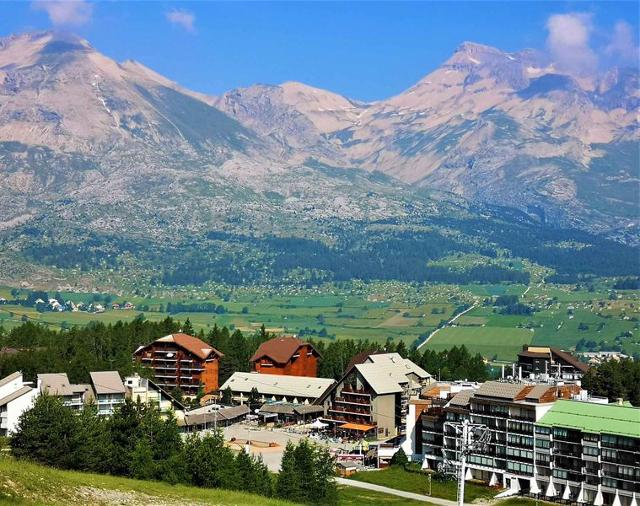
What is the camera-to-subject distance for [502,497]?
86250 millimetres

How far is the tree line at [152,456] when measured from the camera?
67125mm

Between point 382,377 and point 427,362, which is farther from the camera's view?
point 427,362

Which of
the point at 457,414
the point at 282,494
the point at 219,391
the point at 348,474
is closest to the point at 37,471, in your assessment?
the point at 282,494

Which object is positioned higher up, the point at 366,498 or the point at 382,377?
the point at 382,377

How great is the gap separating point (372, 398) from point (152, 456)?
48.0 meters

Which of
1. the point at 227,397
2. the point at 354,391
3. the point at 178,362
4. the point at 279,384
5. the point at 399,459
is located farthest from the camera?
the point at 178,362

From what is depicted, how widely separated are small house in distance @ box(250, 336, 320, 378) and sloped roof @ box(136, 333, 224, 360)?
19.4 feet

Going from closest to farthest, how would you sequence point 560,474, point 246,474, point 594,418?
point 246,474
point 594,418
point 560,474

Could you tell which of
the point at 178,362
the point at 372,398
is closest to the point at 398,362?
the point at 372,398

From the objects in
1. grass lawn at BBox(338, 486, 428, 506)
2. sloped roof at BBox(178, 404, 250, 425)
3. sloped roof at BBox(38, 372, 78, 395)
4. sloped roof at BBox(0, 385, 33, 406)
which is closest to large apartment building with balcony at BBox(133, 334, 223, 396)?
sloped roof at BBox(178, 404, 250, 425)

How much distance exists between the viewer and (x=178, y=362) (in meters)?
139

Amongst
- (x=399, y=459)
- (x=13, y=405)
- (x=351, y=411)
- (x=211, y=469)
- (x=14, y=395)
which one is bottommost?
(x=399, y=459)

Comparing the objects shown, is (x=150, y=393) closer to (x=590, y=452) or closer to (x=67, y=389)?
(x=67, y=389)

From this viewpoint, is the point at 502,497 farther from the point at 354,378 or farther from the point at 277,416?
the point at 277,416
